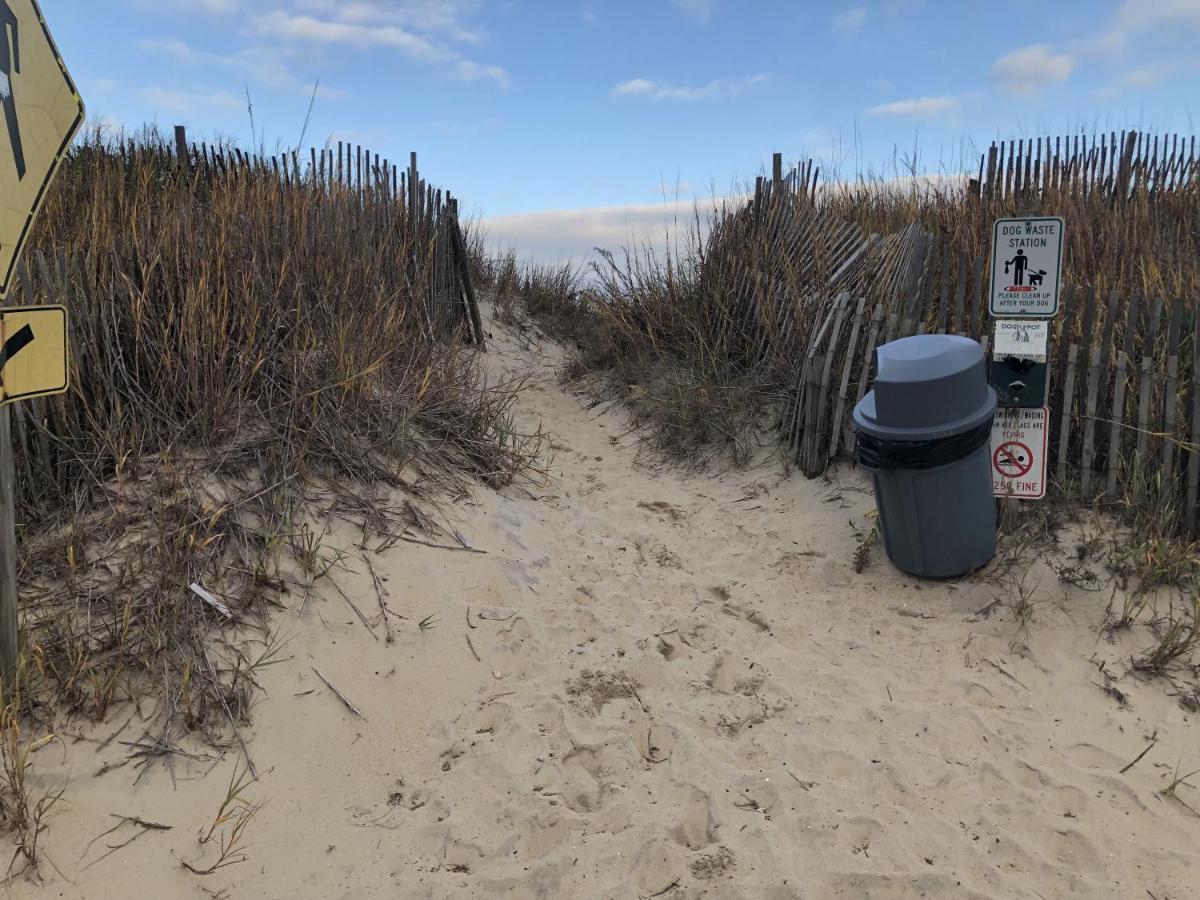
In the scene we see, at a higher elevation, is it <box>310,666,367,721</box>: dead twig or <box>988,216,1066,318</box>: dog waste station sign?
<box>988,216,1066,318</box>: dog waste station sign

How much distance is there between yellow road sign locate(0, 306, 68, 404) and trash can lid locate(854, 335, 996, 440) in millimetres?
3289

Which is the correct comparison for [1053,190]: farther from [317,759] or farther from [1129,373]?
[317,759]

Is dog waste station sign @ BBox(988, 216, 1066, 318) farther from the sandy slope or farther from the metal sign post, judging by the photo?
the metal sign post

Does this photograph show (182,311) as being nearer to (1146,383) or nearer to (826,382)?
(826,382)

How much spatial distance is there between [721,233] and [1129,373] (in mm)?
3861

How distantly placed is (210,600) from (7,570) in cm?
71

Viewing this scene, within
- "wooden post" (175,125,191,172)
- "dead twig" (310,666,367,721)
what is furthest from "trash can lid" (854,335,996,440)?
"wooden post" (175,125,191,172)

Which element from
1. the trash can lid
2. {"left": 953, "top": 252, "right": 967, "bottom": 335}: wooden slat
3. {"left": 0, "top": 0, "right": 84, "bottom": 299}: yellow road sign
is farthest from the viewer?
{"left": 953, "top": 252, "right": 967, "bottom": 335}: wooden slat

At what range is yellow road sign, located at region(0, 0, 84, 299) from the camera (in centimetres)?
233

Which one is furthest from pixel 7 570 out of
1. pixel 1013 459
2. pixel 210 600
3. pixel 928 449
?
pixel 1013 459

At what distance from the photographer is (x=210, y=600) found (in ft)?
10.2

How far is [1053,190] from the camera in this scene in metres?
9.16

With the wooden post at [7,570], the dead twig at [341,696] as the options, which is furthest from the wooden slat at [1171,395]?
the wooden post at [7,570]

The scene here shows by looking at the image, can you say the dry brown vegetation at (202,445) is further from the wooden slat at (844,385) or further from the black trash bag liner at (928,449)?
the black trash bag liner at (928,449)
